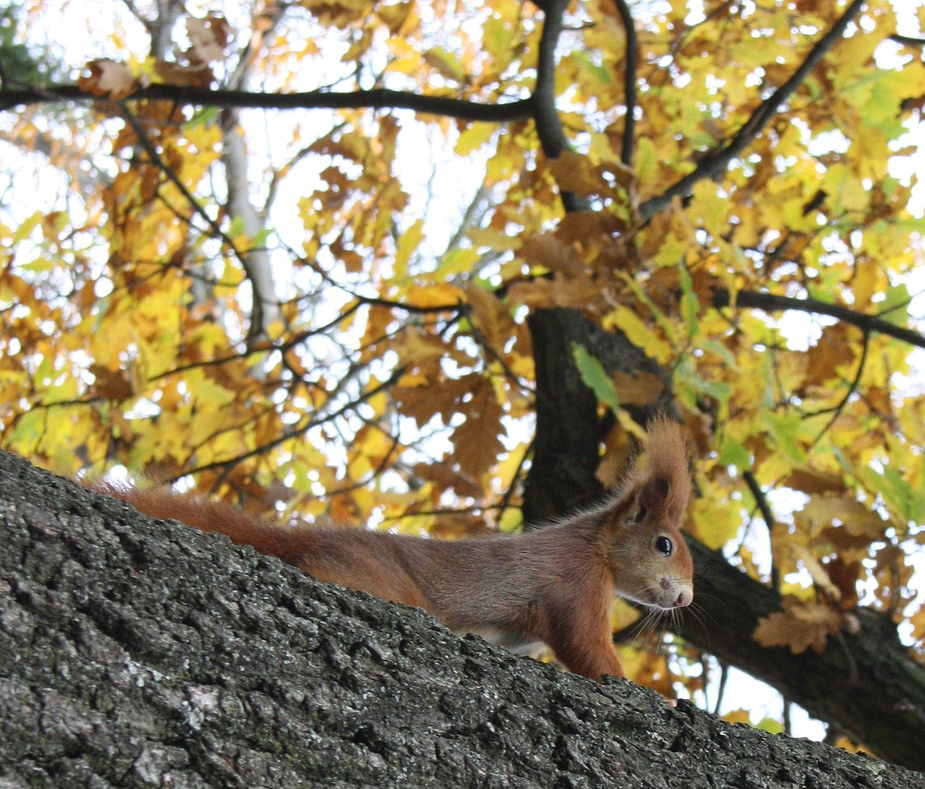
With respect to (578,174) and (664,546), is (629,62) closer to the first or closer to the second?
(578,174)

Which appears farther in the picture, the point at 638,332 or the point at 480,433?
the point at 480,433

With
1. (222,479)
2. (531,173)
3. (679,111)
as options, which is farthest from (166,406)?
(679,111)

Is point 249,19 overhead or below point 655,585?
overhead

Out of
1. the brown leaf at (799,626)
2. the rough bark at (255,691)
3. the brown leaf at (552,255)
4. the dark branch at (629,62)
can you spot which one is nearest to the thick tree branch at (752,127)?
the dark branch at (629,62)

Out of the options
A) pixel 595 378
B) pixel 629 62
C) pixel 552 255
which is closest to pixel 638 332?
pixel 595 378

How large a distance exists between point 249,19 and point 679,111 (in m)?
3.39

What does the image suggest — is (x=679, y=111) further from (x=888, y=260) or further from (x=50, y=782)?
(x=50, y=782)

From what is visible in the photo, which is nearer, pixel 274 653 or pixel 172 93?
pixel 274 653

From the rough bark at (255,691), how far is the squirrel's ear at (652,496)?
0.92 metres

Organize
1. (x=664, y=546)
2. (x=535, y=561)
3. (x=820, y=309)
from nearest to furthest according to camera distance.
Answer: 1. (x=535, y=561)
2. (x=664, y=546)
3. (x=820, y=309)

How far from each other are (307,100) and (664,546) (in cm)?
179

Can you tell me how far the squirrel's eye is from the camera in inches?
88.6

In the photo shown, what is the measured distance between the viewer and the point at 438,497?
3.59m

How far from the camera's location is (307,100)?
3.20 metres
